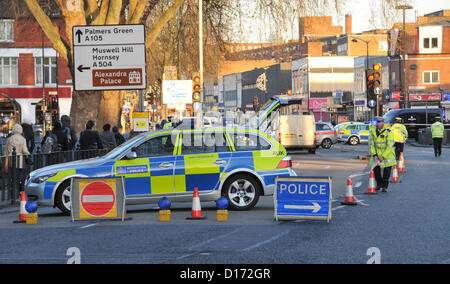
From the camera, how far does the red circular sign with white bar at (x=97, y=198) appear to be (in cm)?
1389

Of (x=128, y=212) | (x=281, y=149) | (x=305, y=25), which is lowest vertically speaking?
(x=128, y=212)

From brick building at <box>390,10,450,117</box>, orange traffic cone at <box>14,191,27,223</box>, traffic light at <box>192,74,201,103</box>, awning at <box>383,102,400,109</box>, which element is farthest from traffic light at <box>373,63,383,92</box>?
brick building at <box>390,10,450,117</box>

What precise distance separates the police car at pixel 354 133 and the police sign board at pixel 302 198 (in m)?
40.6

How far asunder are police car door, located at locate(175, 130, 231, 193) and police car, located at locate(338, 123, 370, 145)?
3894 centimetres

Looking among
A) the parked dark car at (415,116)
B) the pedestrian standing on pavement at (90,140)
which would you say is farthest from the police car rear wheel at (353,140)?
the pedestrian standing on pavement at (90,140)

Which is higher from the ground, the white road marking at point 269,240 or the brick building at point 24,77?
the brick building at point 24,77

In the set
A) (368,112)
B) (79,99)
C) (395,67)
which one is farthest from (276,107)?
(368,112)

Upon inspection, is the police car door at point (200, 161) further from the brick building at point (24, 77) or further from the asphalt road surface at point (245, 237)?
the brick building at point (24, 77)

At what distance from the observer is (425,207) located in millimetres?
15656

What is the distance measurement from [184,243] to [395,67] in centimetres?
7409

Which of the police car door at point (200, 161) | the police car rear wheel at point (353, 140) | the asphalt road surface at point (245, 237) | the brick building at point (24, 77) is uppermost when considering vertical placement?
the brick building at point (24, 77)

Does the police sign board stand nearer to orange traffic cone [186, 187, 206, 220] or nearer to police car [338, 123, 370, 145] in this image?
orange traffic cone [186, 187, 206, 220]

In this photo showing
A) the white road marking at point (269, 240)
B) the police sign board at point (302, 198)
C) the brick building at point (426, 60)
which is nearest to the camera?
the white road marking at point (269, 240)

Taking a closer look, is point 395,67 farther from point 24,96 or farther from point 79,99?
point 79,99
